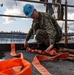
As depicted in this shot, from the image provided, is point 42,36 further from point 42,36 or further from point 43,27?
point 43,27

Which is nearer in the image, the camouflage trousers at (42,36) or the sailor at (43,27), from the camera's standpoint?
the sailor at (43,27)

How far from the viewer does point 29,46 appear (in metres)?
4.01

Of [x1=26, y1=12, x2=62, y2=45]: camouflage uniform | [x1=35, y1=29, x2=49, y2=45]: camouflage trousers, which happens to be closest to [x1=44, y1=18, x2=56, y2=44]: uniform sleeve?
[x1=26, y1=12, x2=62, y2=45]: camouflage uniform

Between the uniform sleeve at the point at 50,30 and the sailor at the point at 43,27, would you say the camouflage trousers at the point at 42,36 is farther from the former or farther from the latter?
the uniform sleeve at the point at 50,30

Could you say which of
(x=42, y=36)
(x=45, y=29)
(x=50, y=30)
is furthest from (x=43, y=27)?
(x=50, y=30)

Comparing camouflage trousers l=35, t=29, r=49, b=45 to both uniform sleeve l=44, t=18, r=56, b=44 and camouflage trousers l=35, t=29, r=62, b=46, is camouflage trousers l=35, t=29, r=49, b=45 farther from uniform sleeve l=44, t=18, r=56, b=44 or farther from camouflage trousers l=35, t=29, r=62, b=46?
uniform sleeve l=44, t=18, r=56, b=44

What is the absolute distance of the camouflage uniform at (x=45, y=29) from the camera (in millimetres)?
2848

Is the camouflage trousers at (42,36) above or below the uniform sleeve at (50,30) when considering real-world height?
below

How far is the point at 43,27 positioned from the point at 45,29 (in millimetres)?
43

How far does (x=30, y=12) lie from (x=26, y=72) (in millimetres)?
1886

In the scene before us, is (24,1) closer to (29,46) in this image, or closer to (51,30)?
(29,46)

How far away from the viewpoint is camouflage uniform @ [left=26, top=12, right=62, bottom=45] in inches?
112

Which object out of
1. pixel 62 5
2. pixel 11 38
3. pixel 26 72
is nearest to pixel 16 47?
pixel 11 38

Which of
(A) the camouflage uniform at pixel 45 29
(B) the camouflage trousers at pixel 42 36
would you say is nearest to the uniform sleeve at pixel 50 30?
(A) the camouflage uniform at pixel 45 29
